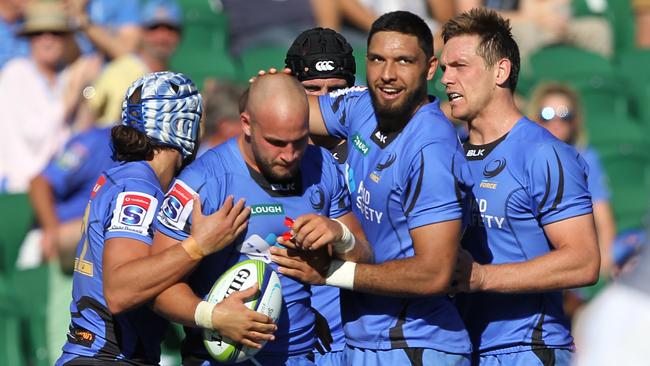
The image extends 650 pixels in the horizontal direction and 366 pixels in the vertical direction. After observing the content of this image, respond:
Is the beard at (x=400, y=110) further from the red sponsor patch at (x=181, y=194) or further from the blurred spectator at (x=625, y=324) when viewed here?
the blurred spectator at (x=625, y=324)

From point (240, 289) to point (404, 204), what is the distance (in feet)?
2.83

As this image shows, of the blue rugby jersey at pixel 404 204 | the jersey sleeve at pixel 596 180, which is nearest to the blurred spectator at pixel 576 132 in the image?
the jersey sleeve at pixel 596 180

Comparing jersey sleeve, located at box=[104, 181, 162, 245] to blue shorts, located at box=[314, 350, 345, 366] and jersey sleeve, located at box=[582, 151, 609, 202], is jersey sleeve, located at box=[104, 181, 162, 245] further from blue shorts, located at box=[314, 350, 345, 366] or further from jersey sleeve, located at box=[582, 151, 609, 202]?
jersey sleeve, located at box=[582, 151, 609, 202]

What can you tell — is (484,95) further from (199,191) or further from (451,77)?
(199,191)

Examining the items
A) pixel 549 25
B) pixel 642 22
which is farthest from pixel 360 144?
pixel 642 22

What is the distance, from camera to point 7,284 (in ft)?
30.0

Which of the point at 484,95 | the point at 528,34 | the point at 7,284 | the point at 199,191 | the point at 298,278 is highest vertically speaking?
the point at 528,34

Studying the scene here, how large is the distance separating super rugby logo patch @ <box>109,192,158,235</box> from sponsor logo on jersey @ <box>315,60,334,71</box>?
1865 millimetres

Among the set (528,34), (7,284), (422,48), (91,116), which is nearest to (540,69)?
(528,34)

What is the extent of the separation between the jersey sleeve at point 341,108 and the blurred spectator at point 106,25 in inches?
176

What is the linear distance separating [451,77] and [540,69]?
6.07m

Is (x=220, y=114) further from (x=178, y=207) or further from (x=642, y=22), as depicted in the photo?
(x=642, y=22)

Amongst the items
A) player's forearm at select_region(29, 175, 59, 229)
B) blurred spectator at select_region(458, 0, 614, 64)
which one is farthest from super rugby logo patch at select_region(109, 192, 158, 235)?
blurred spectator at select_region(458, 0, 614, 64)

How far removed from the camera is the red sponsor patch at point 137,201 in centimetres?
501
